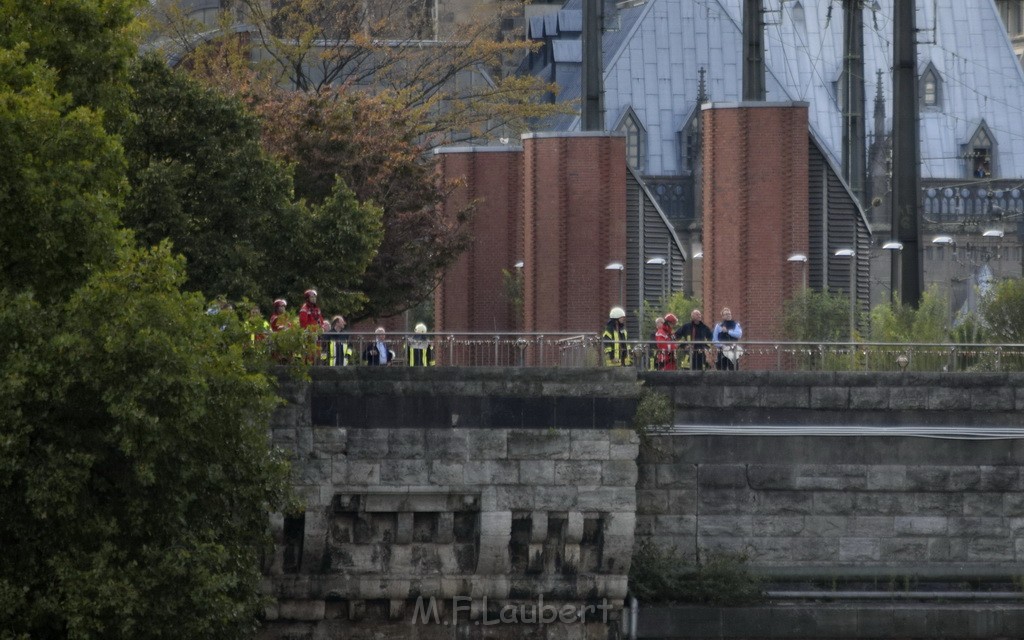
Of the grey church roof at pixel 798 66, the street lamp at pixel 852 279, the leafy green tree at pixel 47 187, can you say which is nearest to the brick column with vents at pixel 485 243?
the street lamp at pixel 852 279

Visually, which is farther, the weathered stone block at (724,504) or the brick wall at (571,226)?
the brick wall at (571,226)

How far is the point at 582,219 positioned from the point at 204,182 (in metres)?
17.0

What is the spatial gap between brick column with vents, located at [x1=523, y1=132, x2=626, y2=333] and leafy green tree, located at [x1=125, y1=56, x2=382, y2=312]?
49.0ft

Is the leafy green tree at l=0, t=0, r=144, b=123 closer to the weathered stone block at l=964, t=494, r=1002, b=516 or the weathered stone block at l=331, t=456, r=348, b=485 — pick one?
the weathered stone block at l=331, t=456, r=348, b=485

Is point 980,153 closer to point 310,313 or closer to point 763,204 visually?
point 763,204

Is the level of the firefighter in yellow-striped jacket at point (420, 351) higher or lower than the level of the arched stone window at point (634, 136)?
lower

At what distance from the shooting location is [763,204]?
44.0 m

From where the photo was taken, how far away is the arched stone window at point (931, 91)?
99.4 meters

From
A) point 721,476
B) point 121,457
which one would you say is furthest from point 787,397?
point 121,457

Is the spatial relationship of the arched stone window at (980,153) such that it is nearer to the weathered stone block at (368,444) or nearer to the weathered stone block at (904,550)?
the weathered stone block at (904,550)

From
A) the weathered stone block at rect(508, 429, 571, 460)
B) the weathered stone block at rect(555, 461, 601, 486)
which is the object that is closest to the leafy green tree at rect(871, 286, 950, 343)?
the weathered stone block at rect(555, 461, 601, 486)

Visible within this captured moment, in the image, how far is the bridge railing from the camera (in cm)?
3123

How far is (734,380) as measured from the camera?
31.9m

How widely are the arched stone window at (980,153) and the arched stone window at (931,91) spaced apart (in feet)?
6.94
